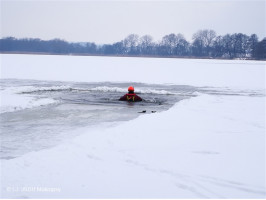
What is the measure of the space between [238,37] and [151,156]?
10743cm

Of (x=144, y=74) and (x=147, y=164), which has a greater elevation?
A: (x=144, y=74)

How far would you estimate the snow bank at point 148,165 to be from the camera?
158 inches

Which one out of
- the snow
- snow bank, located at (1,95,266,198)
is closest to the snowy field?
snow bank, located at (1,95,266,198)

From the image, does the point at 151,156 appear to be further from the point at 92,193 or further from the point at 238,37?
the point at 238,37

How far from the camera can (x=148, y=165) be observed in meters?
4.89

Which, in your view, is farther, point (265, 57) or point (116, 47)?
point (116, 47)

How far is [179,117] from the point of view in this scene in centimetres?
890

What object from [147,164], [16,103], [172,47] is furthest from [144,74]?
[172,47]

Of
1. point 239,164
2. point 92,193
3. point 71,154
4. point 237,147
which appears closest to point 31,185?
point 92,193

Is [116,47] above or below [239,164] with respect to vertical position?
above

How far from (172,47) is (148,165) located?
11899 centimetres

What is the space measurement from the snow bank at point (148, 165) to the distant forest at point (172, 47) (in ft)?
289

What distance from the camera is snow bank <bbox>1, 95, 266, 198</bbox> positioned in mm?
4016

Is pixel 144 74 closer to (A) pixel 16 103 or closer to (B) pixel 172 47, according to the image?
(A) pixel 16 103
